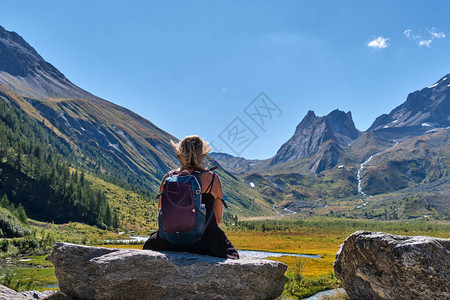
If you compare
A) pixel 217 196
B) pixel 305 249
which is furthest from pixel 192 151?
pixel 305 249

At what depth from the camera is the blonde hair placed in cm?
855

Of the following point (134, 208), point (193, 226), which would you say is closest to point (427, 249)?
point (193, 226)

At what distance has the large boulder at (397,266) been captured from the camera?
34.5 ft

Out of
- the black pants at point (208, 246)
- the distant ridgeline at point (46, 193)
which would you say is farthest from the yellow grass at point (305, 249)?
the distant ridgeline at point (46, 193)

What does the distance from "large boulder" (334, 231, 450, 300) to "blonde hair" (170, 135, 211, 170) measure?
26.6 feet

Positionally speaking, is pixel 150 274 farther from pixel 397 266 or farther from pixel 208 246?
pixel 397 266

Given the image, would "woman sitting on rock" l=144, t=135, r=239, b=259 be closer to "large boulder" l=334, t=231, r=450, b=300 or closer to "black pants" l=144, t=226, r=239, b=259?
"black pants" l=144, t=226, r=239, b=259

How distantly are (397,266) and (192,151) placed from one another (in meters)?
8.73

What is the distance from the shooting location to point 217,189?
8.53 m

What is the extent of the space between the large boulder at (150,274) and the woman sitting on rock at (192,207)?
1.23ft

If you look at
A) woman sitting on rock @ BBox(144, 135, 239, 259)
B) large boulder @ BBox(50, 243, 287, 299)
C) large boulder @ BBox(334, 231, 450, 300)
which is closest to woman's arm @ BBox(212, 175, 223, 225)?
woman sitting on rock @ BBox(144, 135, 239, 259)

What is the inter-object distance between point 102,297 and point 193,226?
3058mm

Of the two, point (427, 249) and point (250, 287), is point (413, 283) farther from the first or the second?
point (250, 287)

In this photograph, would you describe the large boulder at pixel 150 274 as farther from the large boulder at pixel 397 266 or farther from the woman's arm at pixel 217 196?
the large boulder at pixel 397 266
